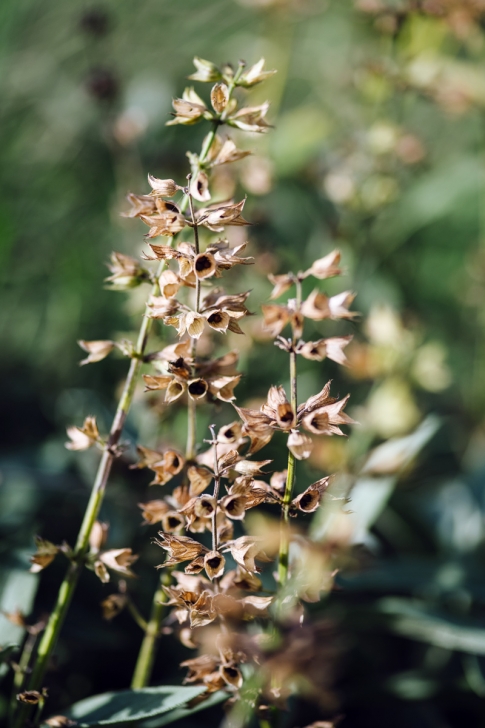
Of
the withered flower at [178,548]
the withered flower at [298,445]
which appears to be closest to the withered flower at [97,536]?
the withered flower at [178,548]

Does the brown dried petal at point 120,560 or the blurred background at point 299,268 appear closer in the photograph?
the brown dried petal at point 120,560

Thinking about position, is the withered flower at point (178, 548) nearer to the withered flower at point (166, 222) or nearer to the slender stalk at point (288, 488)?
the slender stalk at point (288, 488)

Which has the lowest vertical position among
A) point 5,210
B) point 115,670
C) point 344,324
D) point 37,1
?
point 115,670

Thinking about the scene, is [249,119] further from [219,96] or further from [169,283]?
[169,283]

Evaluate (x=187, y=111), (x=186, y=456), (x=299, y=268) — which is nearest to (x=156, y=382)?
(x=186, y=456)

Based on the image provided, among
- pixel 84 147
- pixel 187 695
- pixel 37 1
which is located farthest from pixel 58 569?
pixel 37 1

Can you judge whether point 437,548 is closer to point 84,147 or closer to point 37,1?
point 84,147

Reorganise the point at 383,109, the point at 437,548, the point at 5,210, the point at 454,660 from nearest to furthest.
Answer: the point at 454,660 < the point at 437,548 < the point at 383,109 < the point at 5,210
